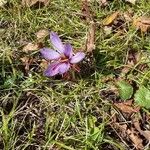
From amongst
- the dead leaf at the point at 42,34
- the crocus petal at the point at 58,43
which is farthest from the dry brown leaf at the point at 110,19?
the crocus petal at the point at 58,43

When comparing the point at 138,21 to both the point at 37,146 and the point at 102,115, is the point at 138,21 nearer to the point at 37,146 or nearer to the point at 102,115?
the point at 102,115

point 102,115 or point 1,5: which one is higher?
point 1,5

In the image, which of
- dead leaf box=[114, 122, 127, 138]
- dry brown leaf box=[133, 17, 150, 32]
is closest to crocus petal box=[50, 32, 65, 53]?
dead leaf box=[114, 122, 127, 138]

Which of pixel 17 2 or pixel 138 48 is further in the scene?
pixel 17 2

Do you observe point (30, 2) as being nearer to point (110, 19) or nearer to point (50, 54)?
point (110, 19)

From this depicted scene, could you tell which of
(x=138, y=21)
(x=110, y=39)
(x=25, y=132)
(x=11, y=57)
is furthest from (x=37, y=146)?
(x=138, y=21)

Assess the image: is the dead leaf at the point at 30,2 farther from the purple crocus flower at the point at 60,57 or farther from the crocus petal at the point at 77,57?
the crocus petal at the point at 77,57

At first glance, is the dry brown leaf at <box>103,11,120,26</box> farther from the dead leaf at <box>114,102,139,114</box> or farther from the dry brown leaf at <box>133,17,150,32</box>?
the dead leaf at <box>114,102,139,114</box>
